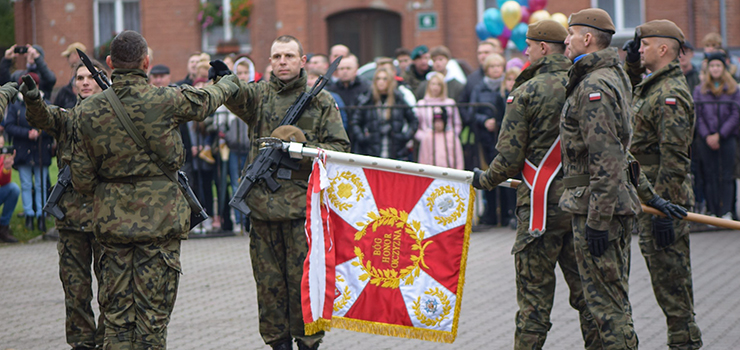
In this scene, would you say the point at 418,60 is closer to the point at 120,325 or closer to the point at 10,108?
the point at 10,108

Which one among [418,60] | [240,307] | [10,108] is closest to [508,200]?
[418,60]

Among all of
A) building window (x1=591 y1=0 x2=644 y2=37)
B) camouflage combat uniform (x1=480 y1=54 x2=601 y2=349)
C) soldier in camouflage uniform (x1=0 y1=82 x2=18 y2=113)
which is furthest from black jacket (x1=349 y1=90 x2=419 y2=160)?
building window (x1=591 y1=0 x2=644 y2=37)

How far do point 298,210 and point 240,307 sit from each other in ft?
7.45

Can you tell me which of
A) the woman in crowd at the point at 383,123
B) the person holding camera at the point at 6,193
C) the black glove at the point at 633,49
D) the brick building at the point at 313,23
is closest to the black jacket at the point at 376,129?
the woman in crowd at the point at 383,123

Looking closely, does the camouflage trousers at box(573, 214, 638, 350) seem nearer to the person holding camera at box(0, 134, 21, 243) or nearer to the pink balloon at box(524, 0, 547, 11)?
the person holding camera at box(0, 134, 21, 243)

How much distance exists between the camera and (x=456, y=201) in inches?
217

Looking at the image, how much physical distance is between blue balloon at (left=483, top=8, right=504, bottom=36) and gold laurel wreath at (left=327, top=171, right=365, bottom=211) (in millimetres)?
12923

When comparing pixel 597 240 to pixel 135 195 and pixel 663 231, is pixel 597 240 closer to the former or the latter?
pixel 663 231

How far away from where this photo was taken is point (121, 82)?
510 centimetres

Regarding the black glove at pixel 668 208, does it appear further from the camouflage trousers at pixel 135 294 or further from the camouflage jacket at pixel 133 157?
the camouflage trousers at pixel 135 294

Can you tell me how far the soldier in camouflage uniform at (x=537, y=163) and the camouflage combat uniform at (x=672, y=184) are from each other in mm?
741

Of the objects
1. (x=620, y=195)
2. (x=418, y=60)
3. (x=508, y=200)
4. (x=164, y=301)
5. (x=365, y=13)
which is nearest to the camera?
(x=620, y=195)

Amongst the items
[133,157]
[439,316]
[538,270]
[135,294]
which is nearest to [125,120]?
[133,157]

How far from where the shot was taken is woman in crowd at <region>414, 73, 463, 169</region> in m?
11.3
